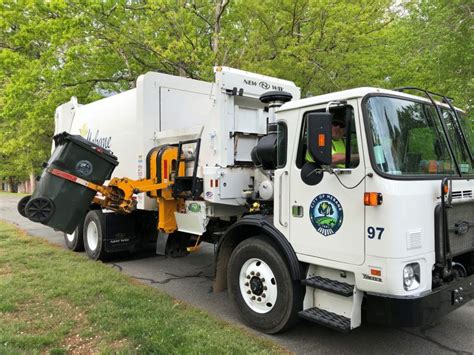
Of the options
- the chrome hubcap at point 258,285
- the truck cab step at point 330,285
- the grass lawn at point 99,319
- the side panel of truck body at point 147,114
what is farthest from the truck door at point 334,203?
the side panel of truck body at point 147,114

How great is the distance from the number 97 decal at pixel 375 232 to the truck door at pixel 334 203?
0.22ft

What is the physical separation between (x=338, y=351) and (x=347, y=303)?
2.20ft

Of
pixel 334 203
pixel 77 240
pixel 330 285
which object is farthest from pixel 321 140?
pixel 77 240

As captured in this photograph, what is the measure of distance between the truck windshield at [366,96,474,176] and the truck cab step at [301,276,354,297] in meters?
1.06

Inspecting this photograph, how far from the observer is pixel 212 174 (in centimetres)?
515

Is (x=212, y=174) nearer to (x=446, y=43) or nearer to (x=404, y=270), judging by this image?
(x=404, y=270)

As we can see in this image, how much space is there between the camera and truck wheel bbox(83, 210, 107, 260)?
7.23 meters

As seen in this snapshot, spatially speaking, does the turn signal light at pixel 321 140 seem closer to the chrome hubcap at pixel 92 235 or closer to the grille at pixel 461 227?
the grille at pixel 461 227

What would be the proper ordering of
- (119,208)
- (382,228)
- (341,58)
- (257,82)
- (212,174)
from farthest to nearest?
(341,58)
(119,208)
(257,82)
(212,174)
(382,228)

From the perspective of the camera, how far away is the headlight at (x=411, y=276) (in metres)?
3.31

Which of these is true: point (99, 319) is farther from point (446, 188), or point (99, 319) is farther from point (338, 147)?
point (446, 188)

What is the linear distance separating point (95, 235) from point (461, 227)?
6.01 m

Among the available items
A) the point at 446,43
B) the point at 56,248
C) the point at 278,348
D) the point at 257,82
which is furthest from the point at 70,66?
the point at 278,348

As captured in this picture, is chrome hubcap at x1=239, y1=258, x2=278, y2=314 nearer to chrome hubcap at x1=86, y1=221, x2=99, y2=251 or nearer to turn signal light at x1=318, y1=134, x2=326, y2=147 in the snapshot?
turn signal light at x1=318, y1=134, x2=326, y2=147
